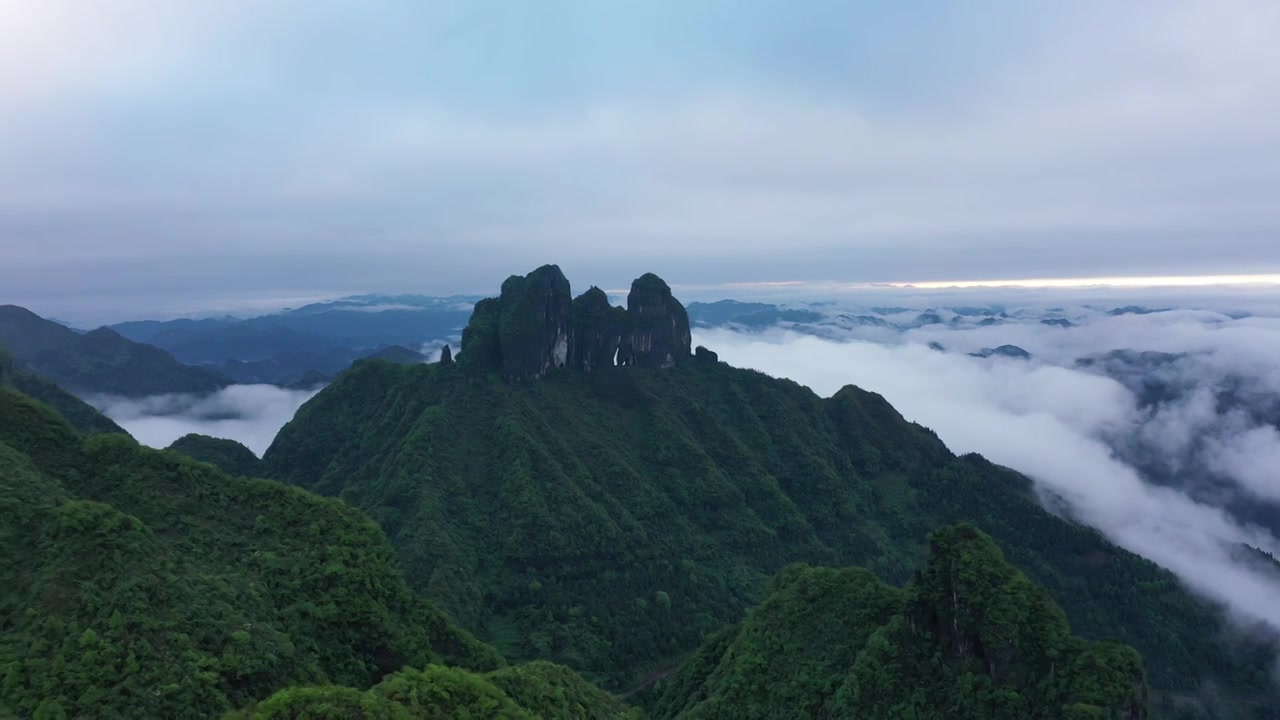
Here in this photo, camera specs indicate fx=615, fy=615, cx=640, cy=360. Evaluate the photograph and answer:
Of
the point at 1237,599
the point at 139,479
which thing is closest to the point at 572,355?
the point at 139,479

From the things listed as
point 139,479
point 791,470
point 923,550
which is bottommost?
point 923,550

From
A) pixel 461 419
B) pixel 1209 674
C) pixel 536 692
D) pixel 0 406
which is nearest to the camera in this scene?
pixel 536 692

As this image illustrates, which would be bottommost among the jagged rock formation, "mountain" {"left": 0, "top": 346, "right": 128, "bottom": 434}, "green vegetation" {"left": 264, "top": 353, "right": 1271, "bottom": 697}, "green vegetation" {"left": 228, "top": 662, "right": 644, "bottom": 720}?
"green vegetation" {"left": 264, "top": 353, "right": 1271, "bottom": 697}

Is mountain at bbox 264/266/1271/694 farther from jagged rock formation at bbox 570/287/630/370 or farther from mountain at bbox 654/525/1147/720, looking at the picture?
mountain at bbox 654/525/1147/720

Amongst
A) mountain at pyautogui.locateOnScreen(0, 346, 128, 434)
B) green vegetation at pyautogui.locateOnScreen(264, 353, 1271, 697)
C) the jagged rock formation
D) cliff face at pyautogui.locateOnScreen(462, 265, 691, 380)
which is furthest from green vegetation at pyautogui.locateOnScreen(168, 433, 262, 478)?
the jagged rock formation

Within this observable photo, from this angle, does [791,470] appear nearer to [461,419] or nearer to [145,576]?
[461,419]

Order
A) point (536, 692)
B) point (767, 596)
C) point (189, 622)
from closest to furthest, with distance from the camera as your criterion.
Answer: point (189, 622) → point (536, 692) → point (767, 596)
